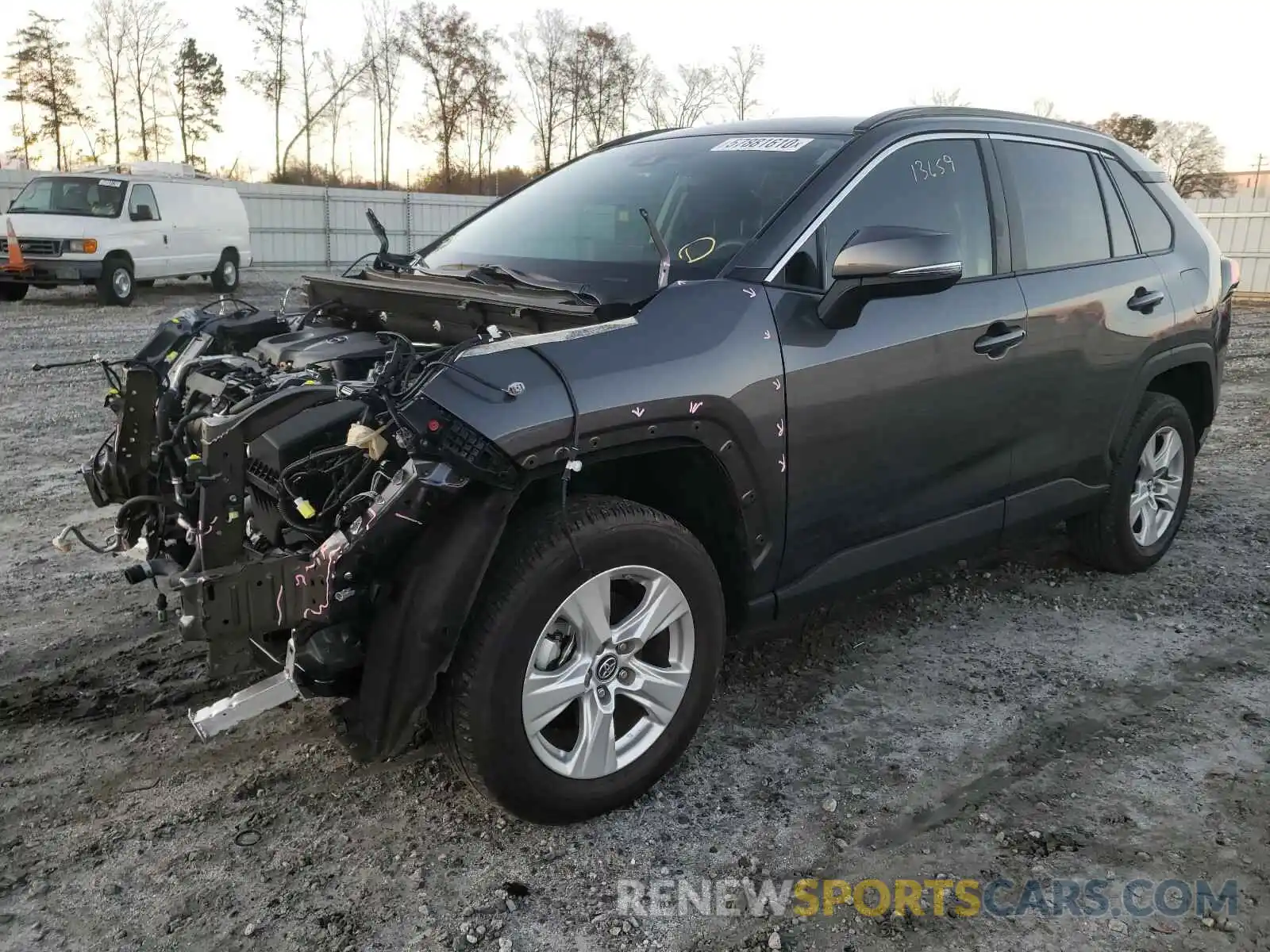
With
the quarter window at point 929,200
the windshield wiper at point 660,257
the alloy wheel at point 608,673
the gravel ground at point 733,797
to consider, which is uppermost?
the quarter window at point 929,200

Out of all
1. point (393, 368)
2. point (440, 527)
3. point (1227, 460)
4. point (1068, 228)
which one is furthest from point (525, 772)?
point (1227, 460)

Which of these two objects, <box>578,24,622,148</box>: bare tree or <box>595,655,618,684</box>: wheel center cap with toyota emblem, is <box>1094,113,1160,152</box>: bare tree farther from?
<box>595,655,618,684</box>: wheel center cap with toyota emblem

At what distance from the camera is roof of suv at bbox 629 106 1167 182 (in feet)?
11.6

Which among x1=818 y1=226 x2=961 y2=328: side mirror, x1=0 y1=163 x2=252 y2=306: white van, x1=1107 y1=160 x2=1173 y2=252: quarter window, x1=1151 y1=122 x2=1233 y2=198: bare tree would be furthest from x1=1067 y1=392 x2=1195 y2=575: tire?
x1=1151 y1=122 x2=1233 y2=198: bare tree

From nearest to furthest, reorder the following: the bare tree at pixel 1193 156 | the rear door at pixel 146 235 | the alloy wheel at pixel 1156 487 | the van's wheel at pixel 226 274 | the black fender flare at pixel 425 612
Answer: the black fender flare at pixel 425 612 → the alloy wheel at pixel 1156 487 → the rear door at pixel 146 235 → the van's wheel at pixel 226 274 → the bare tree at pixel 1193 156

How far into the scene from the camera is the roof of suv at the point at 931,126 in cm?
354

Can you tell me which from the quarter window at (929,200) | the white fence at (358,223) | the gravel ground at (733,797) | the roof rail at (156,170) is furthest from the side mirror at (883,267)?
the white fence at (358,223)

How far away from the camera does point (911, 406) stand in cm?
328

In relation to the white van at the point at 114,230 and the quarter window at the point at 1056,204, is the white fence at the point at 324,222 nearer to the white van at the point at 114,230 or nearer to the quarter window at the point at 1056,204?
the white van at the point at 114,230

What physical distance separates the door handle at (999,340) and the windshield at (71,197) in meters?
15.9

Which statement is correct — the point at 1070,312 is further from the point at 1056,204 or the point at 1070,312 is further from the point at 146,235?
the point at 146,235

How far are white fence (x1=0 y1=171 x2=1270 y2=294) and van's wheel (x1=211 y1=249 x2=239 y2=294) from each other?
4834 millimetres

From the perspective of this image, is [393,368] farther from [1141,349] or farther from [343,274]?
[1141,349]

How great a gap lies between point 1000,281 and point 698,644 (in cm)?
181
